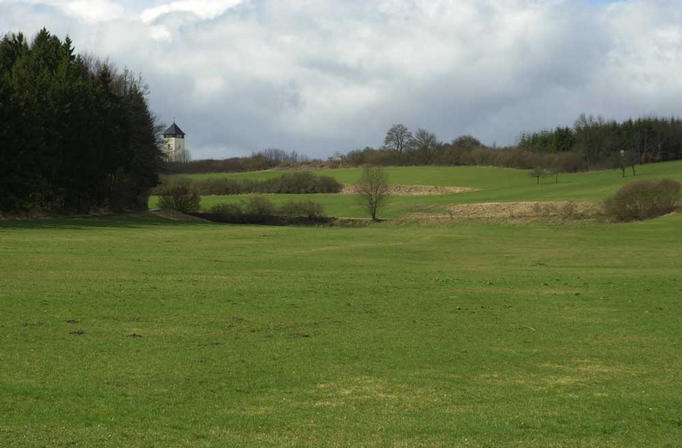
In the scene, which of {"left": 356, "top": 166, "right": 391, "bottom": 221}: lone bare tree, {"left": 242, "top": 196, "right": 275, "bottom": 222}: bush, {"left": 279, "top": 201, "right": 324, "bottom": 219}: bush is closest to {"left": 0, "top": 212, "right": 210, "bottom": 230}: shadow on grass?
{"left": 242, "top": 196, "right": 275, "bottom": 222}: bush

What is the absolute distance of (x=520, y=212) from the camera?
9406cm

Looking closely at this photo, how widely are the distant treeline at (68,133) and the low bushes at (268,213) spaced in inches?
416

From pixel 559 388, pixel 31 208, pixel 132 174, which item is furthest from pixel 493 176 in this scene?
pixel 559 388

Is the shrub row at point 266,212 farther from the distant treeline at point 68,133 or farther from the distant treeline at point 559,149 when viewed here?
the distant treeline at point 559,149

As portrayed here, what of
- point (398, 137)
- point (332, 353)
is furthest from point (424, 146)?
point (332, 353)

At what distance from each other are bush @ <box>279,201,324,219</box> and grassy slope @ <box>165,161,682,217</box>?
24.4 feet

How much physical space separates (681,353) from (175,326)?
11.7 metres

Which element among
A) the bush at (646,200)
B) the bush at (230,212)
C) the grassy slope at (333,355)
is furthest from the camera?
the bush at (230,212)

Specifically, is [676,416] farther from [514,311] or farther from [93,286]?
[93,286]

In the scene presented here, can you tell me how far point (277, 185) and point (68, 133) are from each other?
225 ft

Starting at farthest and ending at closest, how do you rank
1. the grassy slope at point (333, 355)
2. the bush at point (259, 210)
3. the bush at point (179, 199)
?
the bush at point (179, 199)
the bush at point (259, 210)
the grassy slope at point (333, 355)

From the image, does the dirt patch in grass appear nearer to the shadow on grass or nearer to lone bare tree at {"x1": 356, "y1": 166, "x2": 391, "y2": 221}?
the shadow on grass

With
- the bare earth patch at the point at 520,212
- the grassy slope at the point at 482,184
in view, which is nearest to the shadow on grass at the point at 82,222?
the grassy slope at the point at 482,184

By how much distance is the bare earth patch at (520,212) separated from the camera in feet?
288
